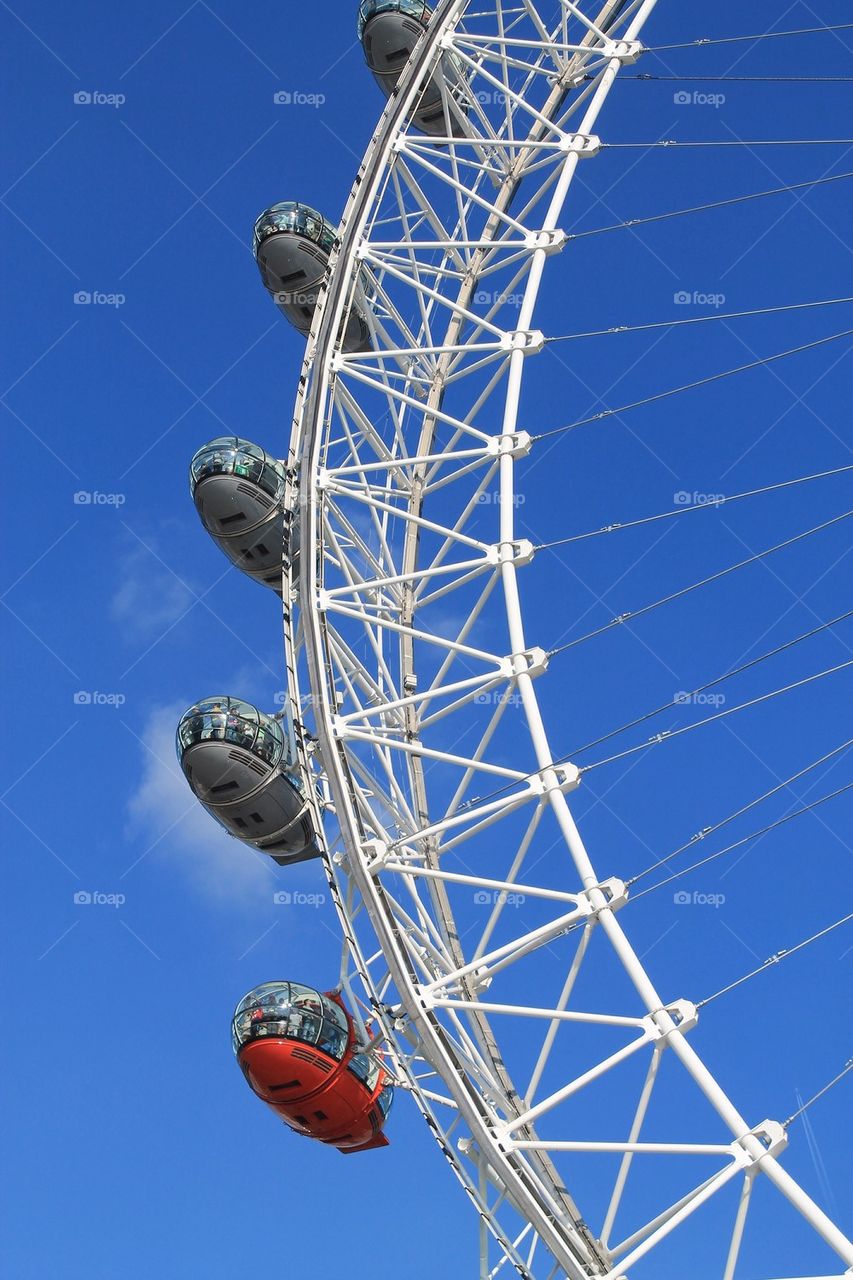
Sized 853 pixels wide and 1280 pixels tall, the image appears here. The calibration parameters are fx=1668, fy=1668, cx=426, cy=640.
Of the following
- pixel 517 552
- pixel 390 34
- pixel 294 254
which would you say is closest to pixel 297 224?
pixel 294 254

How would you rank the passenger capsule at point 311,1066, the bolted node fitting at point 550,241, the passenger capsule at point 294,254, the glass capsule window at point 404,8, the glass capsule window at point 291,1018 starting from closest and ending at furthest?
the passenger capsule at point 311,1066 < the glass capsule window at point 291,1018 < the bolted node fitting at point 550,241 < the passenger capsule at point 294,254 < the glass capsule window at point 404,8

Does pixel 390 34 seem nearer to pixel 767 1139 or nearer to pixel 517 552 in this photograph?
pixel 517 552

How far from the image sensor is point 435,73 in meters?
31.2

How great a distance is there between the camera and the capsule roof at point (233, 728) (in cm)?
2614

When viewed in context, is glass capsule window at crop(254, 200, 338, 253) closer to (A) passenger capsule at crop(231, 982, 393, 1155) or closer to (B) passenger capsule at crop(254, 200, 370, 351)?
(B) passenger capsule at crop(254, 200, 370, 351)

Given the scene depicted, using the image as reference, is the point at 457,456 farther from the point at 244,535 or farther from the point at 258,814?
the point at 258,814

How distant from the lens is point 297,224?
31703mm

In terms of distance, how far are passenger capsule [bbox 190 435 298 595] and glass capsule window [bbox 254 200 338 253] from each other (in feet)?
16.8


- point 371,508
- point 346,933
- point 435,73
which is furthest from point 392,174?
point 346,933

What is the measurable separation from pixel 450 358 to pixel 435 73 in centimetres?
566

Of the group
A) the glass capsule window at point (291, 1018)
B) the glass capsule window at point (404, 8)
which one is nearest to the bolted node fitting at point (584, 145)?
the glass capsule window at point (404, 8)

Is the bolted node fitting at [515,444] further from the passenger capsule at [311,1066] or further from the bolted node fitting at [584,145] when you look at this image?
the passenger capsule at [311,1066]

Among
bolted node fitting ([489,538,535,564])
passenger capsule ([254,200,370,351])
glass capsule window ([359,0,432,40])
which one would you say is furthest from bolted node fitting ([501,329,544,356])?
glass capsule window ([359,0,432,40])

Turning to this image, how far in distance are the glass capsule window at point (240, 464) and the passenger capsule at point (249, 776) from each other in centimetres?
425
